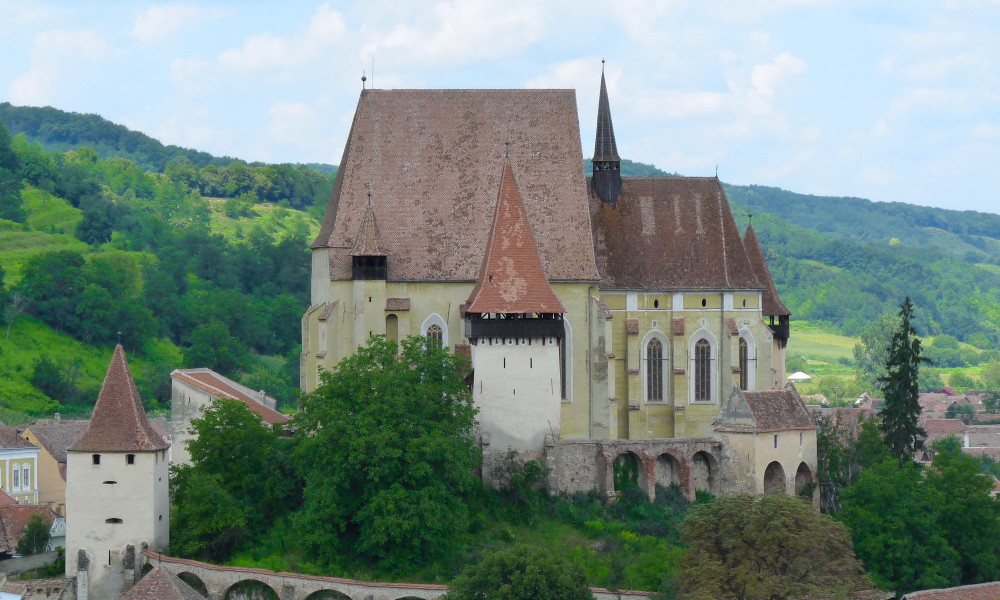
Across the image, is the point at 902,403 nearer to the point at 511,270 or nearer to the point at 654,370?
the point at 654,370

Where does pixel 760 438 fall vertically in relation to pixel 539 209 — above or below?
below

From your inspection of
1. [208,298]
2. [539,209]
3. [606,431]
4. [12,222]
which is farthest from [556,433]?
[12,222]

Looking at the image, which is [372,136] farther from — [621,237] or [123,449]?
[123,449]

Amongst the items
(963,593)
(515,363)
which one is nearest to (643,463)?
(515,363)

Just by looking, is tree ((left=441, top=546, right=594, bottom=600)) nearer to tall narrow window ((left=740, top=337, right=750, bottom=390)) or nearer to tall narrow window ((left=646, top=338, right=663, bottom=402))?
tall narrow window ((left=646, top=338, right=663, bottom=402))

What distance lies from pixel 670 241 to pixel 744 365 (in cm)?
580

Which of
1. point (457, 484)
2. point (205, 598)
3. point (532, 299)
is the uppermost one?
point (532, 299)

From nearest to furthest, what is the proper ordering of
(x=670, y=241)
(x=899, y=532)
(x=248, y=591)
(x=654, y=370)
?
(x=248, y=591) → (x=899, y=532) → (x=654, y=370) → (x=670, y=241)

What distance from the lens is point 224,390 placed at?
65.5 meters

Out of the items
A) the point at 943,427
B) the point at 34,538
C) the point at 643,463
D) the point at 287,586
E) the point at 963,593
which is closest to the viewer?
the point at 287,586

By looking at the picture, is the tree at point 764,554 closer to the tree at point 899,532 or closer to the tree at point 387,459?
the tree at point 899,532

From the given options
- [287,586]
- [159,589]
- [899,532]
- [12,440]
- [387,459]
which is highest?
[387,459]

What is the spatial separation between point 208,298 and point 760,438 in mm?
74185

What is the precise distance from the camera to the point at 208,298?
123625 mm
